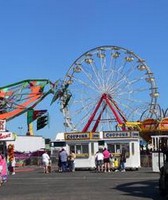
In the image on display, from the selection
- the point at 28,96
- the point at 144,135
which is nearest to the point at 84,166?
the point at 144,135

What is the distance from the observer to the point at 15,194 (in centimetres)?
1997

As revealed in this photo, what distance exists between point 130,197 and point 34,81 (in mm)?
51889

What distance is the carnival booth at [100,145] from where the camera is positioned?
128 ft

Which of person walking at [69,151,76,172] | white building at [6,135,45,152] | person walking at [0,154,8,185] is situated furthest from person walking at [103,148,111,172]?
white building at [6,135,45,152]

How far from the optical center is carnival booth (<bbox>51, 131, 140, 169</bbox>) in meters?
38.9

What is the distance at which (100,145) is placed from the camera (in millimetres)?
39812

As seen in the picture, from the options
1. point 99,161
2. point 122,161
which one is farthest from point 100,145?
point 99,161

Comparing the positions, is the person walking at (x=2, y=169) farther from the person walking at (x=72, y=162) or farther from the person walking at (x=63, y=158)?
the person walking at (x=72, y=162)

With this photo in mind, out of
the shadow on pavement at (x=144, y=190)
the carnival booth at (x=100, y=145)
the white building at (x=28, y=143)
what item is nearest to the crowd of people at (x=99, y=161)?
the carnival booth at (x=100, y=145)

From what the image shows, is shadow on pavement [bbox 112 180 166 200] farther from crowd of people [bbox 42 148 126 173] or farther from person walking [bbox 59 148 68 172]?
person walking [bbox 59 148 68 172]

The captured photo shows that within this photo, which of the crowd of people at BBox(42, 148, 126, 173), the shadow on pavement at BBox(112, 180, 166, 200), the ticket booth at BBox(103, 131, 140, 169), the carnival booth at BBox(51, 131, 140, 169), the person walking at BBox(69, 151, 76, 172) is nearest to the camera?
the shadow on pavement at BBox(112, 180, 166, 200)

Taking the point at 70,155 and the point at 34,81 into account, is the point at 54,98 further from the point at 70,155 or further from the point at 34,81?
the point at 70,155

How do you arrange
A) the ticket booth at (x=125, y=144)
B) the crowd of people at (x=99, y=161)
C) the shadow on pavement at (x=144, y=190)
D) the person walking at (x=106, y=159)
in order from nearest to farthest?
the shadow on pavement at (x=144, y=190) → the person walking at (x=106, y=159) → the crowd of people at (x=99, y=161) → the ticket booth at (x=125, y=144)

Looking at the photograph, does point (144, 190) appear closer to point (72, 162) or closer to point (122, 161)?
point (122, 161)
